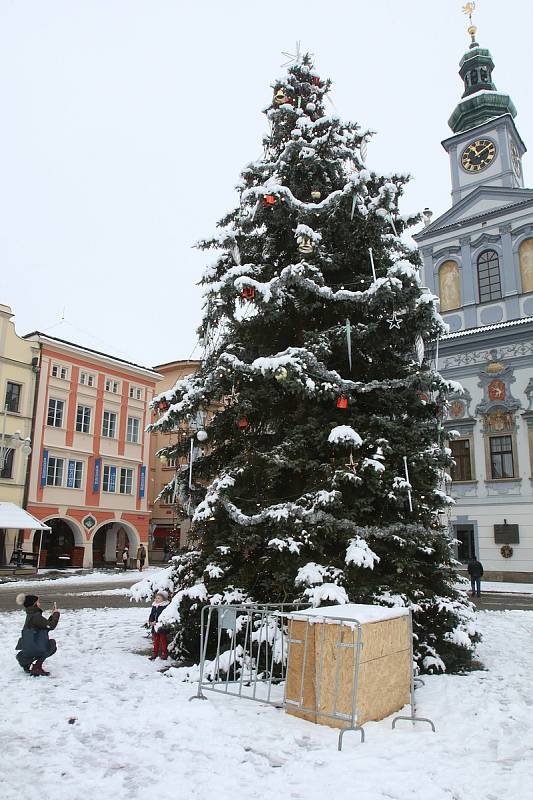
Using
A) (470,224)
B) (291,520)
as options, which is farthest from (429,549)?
(470,224)

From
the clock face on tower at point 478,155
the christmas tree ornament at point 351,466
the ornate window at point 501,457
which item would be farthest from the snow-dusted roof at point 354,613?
the clock face on tower at point 478,155

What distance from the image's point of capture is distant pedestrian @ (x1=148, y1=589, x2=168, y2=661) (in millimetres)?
10031

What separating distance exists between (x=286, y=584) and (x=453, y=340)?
24419 mm

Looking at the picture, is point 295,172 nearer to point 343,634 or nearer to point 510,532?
point 343,634

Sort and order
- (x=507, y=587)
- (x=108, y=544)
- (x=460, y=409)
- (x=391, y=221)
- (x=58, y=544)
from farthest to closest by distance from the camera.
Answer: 1. (x=108, y=544)
2. (x=58, y=544)
3. (x=460, y=409)
4. (x=507, y=587)
5. (x=391, y=221)

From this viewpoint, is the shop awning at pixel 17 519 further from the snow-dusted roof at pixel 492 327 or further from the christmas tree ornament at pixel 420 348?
the christmas tree ornament at pixel 420 348

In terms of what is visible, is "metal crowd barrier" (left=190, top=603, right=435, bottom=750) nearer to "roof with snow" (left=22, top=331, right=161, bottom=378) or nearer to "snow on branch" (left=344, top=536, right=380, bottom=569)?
"snow on branch" (left=344, top=536, right=380, bottom=569)

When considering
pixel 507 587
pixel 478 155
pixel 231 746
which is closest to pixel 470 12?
pixel 478 155

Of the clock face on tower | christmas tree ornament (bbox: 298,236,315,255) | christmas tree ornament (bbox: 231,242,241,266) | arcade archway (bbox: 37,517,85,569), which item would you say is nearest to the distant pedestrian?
christmas tree ornament (bbox: 231,242,241,266)

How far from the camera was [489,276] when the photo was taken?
104 ft

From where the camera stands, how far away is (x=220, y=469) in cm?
1130

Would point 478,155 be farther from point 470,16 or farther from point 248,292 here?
point 248,292

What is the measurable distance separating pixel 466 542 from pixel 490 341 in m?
9.56

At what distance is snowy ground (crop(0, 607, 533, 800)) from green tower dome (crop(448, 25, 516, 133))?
34.2 metres
